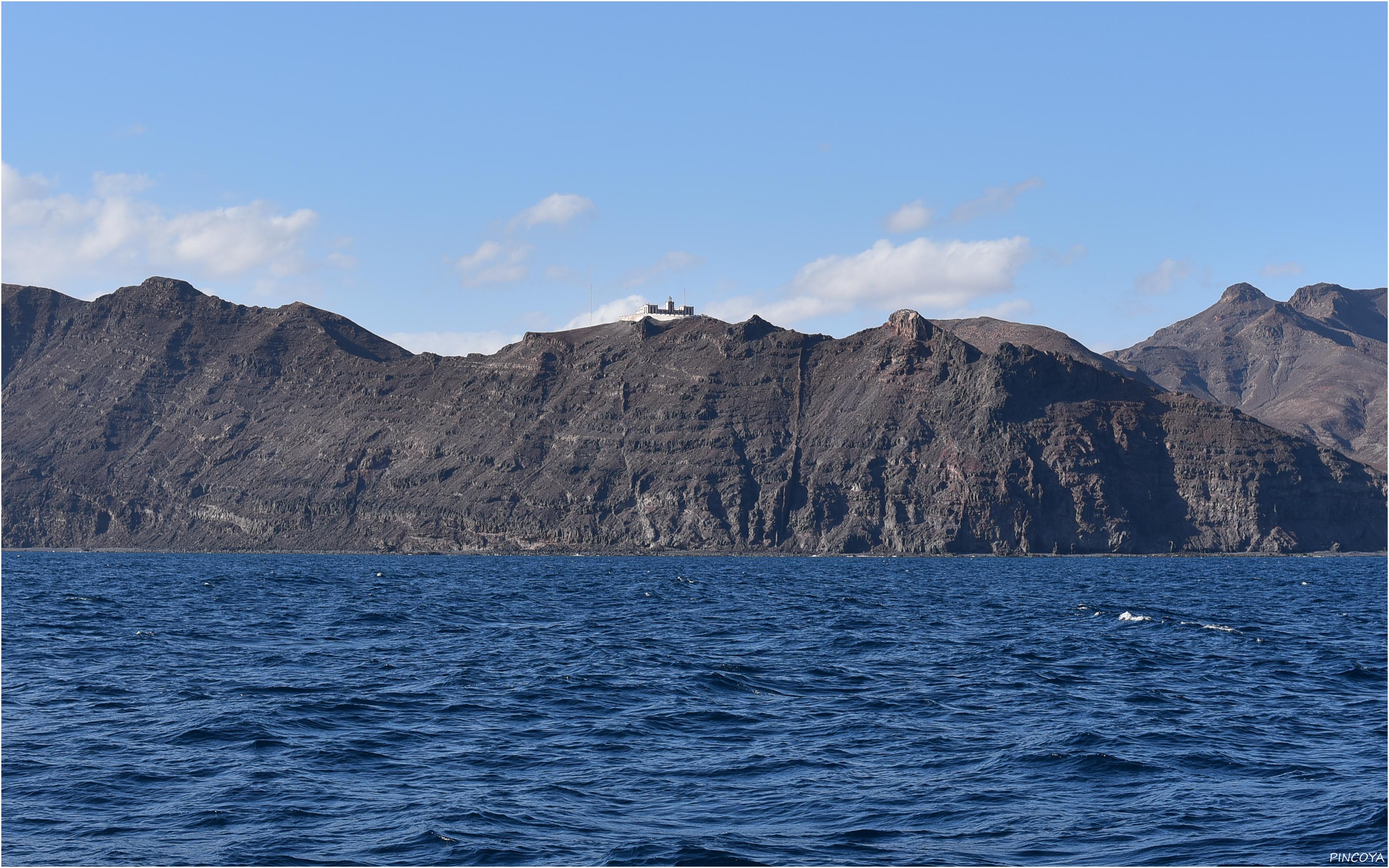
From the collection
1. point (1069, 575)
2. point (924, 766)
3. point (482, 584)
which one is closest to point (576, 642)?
point (924, 766)

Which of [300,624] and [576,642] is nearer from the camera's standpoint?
[576,642]

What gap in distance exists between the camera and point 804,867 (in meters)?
22.9

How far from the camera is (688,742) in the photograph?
3416 centimetres

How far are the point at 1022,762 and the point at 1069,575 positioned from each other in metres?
130

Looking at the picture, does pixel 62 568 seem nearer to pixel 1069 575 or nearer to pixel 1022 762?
pixel 1069 575

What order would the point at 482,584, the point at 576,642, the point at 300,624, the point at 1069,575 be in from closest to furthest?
the point at 576,642 → the point at 300,624 → the point at 482,584 → the point at 1069,575

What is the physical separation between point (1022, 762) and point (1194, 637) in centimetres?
3587

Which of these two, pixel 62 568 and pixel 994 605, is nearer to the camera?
pixel 994 605

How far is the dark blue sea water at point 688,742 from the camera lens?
971 inches

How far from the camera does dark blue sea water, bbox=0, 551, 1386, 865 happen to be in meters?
24.7

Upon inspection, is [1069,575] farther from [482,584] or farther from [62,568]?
[62,568]

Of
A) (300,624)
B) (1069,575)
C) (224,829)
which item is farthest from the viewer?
(1069,575)

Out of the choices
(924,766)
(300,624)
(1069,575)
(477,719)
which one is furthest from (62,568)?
(924,766)

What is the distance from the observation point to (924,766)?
30953mm
